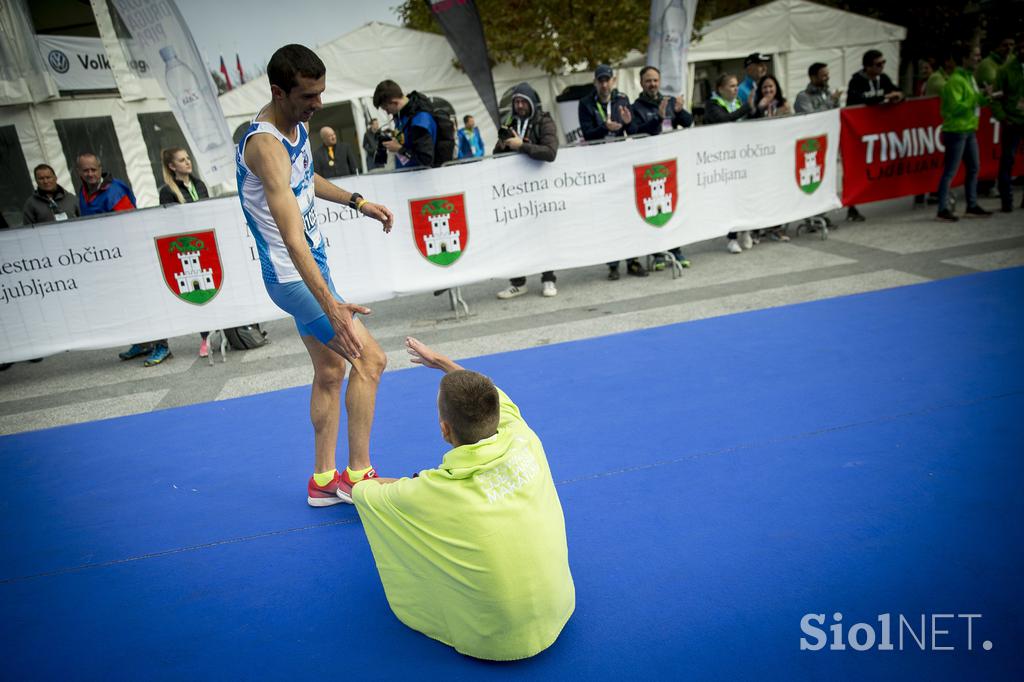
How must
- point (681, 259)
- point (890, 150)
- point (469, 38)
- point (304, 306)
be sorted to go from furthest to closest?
point (890, 150)
point (469, 38)
point (681, 259)
point (304, 306)

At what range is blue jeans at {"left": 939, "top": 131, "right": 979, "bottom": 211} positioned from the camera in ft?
27.9

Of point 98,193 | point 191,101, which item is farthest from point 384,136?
point 98,193

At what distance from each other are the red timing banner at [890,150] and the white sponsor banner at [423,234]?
0.75 m

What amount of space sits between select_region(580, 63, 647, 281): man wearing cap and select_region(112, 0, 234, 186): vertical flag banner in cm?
394

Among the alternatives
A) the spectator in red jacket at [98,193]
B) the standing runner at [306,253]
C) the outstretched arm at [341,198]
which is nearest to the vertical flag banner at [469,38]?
the spectator in red jacket at [98,193]

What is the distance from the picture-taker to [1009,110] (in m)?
8.69

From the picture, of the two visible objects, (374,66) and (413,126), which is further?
(374,66)

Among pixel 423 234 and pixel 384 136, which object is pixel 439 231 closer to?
pixel 423 234

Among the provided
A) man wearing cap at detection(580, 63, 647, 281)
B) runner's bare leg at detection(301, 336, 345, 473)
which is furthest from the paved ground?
runner's bare leg at detection(301, 336, 345, 473)

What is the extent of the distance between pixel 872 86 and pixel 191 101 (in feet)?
27.0

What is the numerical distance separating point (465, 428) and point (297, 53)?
1.72m

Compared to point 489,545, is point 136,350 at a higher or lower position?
lower

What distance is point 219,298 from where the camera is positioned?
6.59 meters

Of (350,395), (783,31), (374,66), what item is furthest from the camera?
(783,31)
